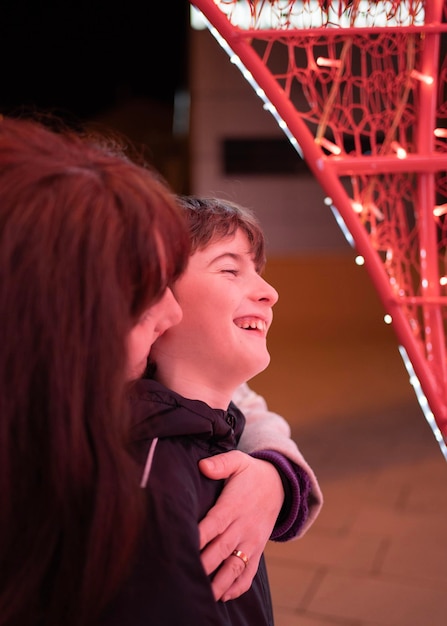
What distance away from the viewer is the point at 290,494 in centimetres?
90

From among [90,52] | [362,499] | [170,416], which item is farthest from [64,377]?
[90,52]

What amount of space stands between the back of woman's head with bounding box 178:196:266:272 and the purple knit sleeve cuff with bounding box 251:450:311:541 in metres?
0.24

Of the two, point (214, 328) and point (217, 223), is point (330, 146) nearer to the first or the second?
point (217, 223)

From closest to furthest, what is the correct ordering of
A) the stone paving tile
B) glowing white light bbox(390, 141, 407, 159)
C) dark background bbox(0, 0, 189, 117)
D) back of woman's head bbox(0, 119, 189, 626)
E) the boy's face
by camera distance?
back of woman's head bbox(0, 119, 189, 626) → the boy's face → glowing white light bbox(390, 141, 407, 159) → the stone paving tile → dark background bbox(0, 0, 189, 117)

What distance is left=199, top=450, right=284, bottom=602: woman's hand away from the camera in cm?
72

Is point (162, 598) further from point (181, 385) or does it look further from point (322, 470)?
point (322, 470)

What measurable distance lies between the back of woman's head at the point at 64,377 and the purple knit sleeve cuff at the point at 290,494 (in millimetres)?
315

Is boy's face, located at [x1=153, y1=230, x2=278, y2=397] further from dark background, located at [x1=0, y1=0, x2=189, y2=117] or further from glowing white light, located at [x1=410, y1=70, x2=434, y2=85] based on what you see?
dark background, located at [x1=0, y1=0, x2=189, y2=117]

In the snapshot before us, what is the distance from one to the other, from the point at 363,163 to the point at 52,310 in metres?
0.51

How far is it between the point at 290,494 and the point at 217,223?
1.13 feet

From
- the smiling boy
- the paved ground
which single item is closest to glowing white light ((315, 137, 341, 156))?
the smiling boy

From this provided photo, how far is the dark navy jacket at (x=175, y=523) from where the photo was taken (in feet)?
2.06

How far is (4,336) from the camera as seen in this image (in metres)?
0.59

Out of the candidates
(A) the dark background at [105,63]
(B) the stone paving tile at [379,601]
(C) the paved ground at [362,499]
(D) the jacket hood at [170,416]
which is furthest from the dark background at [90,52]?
(D) the jacket hood at [170,416]
